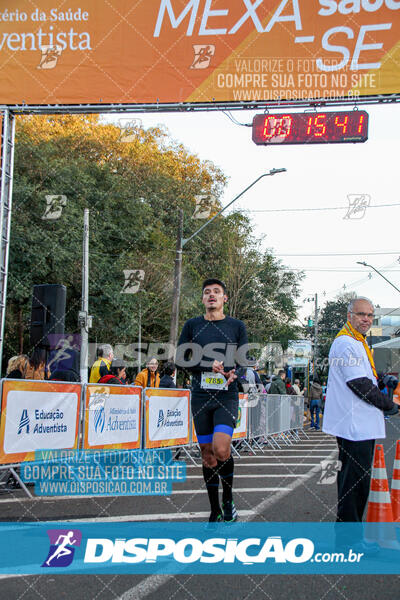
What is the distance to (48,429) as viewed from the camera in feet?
26.4

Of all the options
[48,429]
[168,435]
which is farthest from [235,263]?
[48,429]

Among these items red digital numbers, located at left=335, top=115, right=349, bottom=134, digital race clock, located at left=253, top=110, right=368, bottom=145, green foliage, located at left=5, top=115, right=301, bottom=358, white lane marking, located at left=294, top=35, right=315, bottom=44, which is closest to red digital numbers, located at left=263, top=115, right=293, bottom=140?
digital race clock, located at left=253, top=110, right=368, bottom=145

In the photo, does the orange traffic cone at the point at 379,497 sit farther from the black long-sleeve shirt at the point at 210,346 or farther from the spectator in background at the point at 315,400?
the spectator in background at the point at 315,400

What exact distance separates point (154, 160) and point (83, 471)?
30.0m

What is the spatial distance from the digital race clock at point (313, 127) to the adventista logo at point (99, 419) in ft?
16.3

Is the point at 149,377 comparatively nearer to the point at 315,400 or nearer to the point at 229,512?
the point at 229,512

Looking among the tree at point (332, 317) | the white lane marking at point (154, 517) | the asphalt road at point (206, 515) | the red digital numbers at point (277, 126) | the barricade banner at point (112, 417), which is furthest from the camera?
the tree at point (332, 317)

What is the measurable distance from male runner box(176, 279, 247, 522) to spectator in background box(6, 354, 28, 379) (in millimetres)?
4276

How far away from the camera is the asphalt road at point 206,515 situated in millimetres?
3799

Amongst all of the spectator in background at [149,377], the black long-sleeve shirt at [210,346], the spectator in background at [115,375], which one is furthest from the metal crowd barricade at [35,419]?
the spectator in background at [149,377]

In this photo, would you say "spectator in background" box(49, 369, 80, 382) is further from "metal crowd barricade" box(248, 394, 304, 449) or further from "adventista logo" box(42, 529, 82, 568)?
"metal crowd barricade" box(248, 394, 304, 449)

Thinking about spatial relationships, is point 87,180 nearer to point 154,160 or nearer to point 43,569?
point 154,160

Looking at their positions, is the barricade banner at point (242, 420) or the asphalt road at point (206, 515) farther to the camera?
the barricade banner at point (242, 420)

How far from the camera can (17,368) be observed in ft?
30.9
